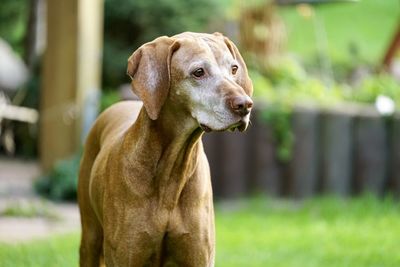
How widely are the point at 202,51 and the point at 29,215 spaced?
475 cm

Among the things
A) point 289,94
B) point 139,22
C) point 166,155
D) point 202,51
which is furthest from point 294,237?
point 139,22

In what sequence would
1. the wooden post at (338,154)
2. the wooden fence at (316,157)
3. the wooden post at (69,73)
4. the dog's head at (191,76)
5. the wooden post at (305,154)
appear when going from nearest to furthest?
the dog's head at (191,76) → the wooden fence at (316,157) → the wooden post at (338,154) → the wooden post at (305,154) → the wooden post at (69,73)

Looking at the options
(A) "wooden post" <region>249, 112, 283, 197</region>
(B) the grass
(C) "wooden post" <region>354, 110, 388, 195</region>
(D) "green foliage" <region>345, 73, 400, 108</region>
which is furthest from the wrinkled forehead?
(D) "green foliage" <region>345, 73, 400, 108</region>

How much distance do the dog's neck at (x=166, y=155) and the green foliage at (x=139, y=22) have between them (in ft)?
28.1

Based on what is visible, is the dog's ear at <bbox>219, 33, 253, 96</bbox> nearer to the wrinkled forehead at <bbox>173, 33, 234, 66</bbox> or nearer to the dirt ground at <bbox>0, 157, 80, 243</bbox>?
the wrinkled forehead at <bbox>173, 33, 234, 66</bbox>

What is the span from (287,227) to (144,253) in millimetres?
4059

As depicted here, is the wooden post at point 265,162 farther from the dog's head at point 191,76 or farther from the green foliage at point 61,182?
the dog's head at point 191,76

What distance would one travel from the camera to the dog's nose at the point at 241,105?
14.0 ft

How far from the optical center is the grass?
7270 millimetres

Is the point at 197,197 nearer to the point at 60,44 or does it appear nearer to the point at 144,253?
the point at 144,253

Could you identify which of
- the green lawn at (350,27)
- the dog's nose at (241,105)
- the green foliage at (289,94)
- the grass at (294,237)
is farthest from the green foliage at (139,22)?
the dog's nose at (241,105)

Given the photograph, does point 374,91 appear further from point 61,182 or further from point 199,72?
point 199,72

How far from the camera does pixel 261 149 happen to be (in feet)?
33.0

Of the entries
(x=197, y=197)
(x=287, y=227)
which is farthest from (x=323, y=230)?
(x=197, y=197)
